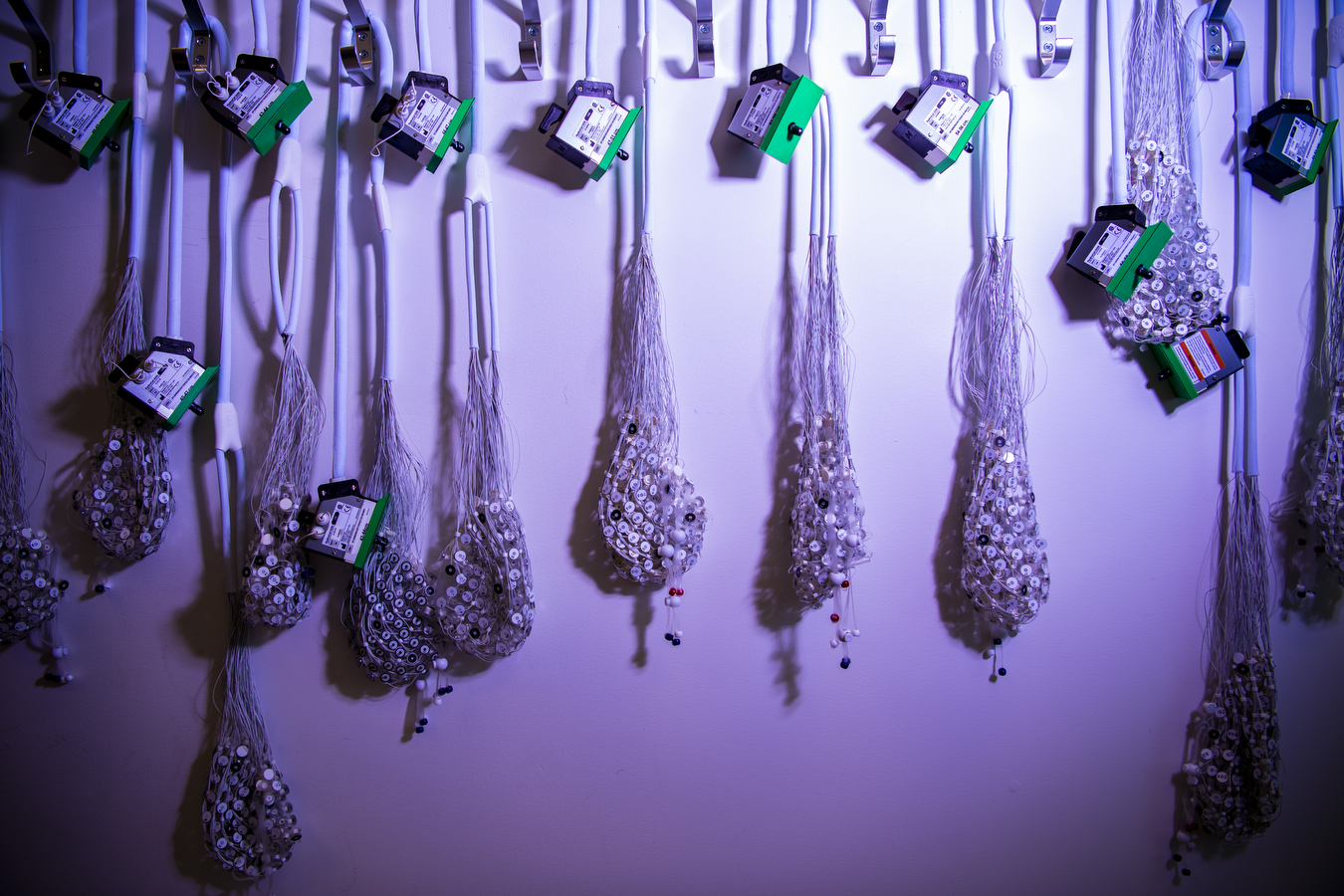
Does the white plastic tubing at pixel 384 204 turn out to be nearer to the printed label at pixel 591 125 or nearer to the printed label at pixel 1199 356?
the printed label at pixel 591 125

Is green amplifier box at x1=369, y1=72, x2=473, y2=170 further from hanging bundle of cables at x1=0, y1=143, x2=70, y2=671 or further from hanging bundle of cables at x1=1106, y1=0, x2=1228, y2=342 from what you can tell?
hanging bundle of cables at x1=1106, y1=0, x2=1228, y2=342

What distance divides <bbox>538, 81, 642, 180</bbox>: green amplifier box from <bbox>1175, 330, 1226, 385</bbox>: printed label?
99 cm

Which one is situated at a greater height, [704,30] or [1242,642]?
[704,30]

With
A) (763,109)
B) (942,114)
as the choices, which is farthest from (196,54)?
(942,114)

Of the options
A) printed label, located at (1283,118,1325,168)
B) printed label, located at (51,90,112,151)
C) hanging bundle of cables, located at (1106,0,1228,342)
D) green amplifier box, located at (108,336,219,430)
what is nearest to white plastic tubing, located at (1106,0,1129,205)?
hanging bundle of cables, located at (1106,0,1228,342)

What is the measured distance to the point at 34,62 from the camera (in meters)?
1.05

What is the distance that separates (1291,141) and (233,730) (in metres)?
2.05

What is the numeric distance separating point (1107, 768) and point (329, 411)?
155 cm

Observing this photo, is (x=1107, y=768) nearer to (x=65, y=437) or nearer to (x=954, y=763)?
(x=954, y=763)

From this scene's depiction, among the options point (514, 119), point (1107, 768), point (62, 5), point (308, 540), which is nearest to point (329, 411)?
point (308, 540)

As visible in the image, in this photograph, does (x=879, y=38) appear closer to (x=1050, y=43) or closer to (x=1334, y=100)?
(x=1050, y=43)

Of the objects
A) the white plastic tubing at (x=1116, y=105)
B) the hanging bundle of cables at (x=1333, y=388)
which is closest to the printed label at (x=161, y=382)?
the white plastic tubing at (x=1116, y=105)

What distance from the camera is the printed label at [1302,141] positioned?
3.24 feet

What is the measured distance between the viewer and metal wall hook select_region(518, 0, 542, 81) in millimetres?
965
